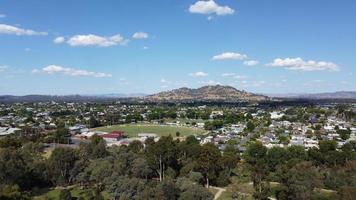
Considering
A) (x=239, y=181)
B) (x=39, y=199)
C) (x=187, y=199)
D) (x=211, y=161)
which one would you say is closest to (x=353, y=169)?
(x=239, y=181)

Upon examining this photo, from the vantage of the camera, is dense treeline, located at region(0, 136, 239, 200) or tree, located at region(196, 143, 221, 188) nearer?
dense treeline, located at region(0, 136, 239, 200)

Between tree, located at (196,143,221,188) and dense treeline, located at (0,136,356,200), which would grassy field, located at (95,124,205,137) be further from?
tree, located at (196,143,221,188)

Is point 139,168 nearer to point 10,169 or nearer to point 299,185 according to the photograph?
point 10,169

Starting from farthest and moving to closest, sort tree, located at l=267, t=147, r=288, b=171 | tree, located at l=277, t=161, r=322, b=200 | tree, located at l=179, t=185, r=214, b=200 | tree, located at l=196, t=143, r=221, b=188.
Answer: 1. tree, located at l=267, t=147, r=288, b=171
2. tree, located at l=196, t=143, r=221, b=188
3. tree, located at l=277, t=161, r=322, b=200
4. tree, located at l=179, t=185, r=214, b=200

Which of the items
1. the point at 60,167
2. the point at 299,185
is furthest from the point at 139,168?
the point at 299,185

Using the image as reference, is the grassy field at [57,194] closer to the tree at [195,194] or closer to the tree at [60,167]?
the tree at [60,167]

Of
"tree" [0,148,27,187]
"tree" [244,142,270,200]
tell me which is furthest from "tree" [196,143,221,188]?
"tree" [0,148,27,187]

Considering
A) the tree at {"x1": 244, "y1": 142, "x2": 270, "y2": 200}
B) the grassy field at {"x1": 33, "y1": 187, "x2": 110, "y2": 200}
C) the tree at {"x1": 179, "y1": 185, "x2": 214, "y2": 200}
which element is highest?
the tree at {"x1": 179, "y1": 185, "x2": 214, "y2": 200}

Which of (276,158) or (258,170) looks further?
(276,158)

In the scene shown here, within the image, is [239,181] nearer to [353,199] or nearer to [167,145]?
[167,145]

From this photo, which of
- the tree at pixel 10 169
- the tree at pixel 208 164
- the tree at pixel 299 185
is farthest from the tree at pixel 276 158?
the tree at pixel 10 169

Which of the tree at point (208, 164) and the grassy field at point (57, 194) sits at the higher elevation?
the tree at point (208, 164)
